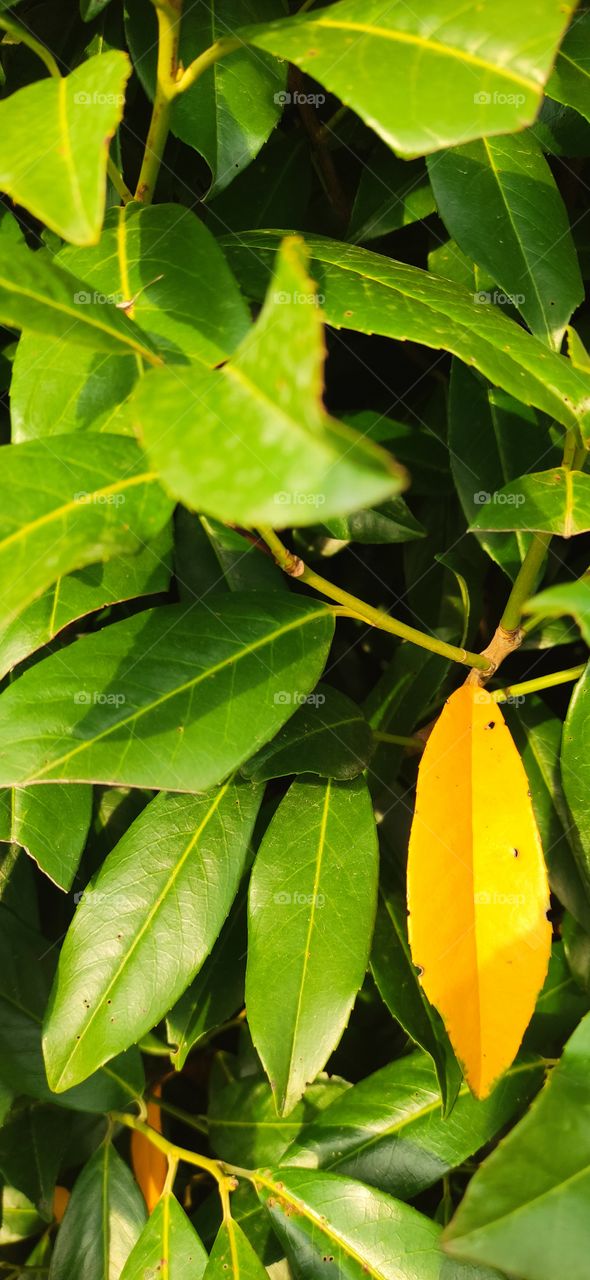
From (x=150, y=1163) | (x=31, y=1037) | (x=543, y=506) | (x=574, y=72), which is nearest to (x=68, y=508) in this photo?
(x=543, y=506)

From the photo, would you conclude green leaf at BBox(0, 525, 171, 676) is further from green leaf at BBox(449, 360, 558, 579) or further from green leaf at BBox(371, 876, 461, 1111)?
green leaf at BBox(371, 876, 461, 1111)

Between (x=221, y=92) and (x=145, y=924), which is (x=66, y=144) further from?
(x=145, y=924)

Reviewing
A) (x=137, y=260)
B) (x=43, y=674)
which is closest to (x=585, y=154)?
(x=137, y=260)

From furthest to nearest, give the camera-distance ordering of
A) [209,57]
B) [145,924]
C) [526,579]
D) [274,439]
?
[145,924]
[526,579]
[209,57]
[274,439]

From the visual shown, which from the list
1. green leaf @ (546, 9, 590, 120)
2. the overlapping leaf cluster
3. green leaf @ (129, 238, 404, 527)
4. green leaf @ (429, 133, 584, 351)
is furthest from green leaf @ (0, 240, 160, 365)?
green leaf @ (546, 9, 590, 120)

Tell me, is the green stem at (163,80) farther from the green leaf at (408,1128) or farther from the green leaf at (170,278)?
the green leaf at (408,1128)

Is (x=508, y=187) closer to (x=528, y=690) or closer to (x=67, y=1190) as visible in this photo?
(x=528, y=690)
